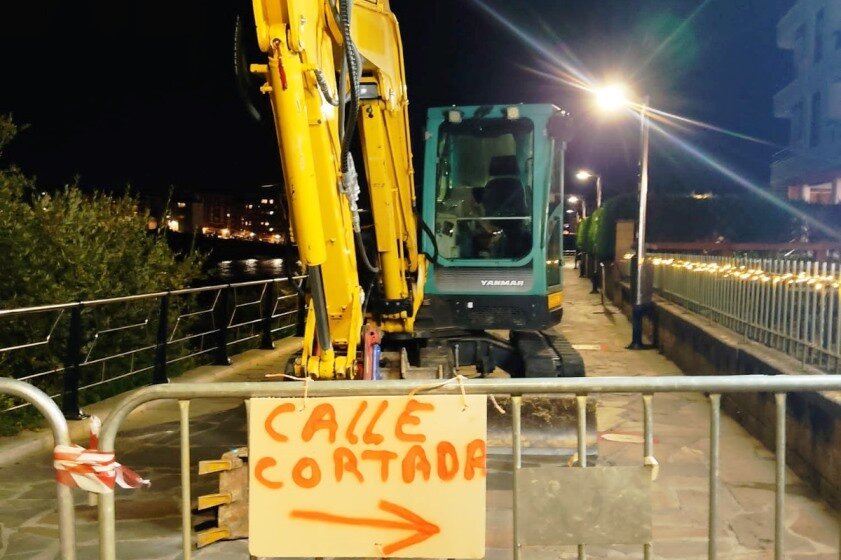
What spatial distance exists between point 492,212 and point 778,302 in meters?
3.15

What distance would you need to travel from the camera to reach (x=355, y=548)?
3123mm

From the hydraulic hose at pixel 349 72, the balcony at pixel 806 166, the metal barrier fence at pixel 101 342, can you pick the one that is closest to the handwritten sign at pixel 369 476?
the hydraulic hose at pixel 349 72

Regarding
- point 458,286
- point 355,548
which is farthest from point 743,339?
point 355,548

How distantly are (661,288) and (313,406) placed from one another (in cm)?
Answer: 1362

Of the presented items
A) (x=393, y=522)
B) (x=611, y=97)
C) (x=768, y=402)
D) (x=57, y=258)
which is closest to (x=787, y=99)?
(x=611, y=97)

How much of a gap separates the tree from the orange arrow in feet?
18.1

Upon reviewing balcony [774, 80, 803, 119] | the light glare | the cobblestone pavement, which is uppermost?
balcony [774, 80, 803, 119]

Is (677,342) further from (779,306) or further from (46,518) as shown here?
(46,518)

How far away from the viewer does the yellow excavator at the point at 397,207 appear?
4.70 meters

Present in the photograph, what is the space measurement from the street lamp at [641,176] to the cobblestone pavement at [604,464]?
4.87 metres

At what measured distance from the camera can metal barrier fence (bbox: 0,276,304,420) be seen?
7738 millimetres

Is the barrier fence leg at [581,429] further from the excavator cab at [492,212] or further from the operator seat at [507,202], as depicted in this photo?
the operator seat at [507,202]

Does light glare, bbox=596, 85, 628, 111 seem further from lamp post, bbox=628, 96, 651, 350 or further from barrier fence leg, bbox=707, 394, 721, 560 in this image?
barrier fence leg, bbox=707, 394, 721, 560

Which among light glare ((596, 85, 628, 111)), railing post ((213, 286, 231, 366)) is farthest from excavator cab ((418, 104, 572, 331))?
light glare ((596, 85, 628, 111))
